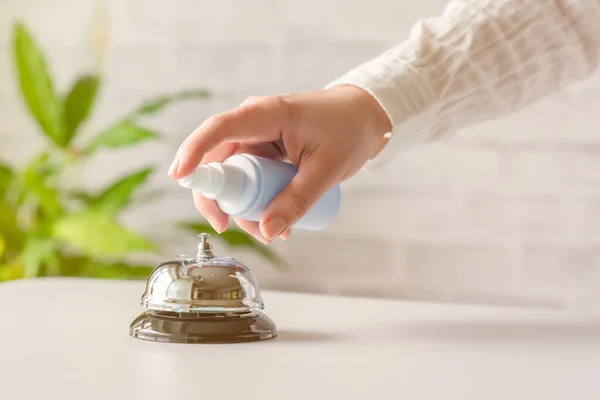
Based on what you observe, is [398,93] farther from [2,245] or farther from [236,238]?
[2,245]

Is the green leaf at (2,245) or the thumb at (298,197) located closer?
the thumb at (298,197)

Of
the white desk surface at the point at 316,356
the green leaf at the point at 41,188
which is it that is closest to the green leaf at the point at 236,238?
the green leaf at the point at 41,188

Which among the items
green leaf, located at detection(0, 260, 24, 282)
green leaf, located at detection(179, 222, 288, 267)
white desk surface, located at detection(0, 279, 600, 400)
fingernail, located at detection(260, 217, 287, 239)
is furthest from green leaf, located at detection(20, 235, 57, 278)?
fingernail, located at detection(260, 217, 287, 239)

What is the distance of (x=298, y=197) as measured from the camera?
0.67 m

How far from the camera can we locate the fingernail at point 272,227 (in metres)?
0.65

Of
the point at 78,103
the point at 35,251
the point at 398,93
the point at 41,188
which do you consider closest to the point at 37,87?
the point at 78,103

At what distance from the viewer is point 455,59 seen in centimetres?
84

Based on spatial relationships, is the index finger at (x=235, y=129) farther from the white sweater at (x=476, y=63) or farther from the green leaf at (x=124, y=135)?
the green leaf at (x=124, y=135)

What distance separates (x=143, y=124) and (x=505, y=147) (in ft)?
2.37

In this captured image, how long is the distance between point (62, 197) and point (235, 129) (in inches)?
42.7

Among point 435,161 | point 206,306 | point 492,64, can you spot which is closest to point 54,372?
point 206,306

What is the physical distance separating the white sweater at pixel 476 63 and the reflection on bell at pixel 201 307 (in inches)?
9.5

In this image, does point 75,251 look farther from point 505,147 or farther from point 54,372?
point 54,372

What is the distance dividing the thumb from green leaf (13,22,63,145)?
3.10 ft
